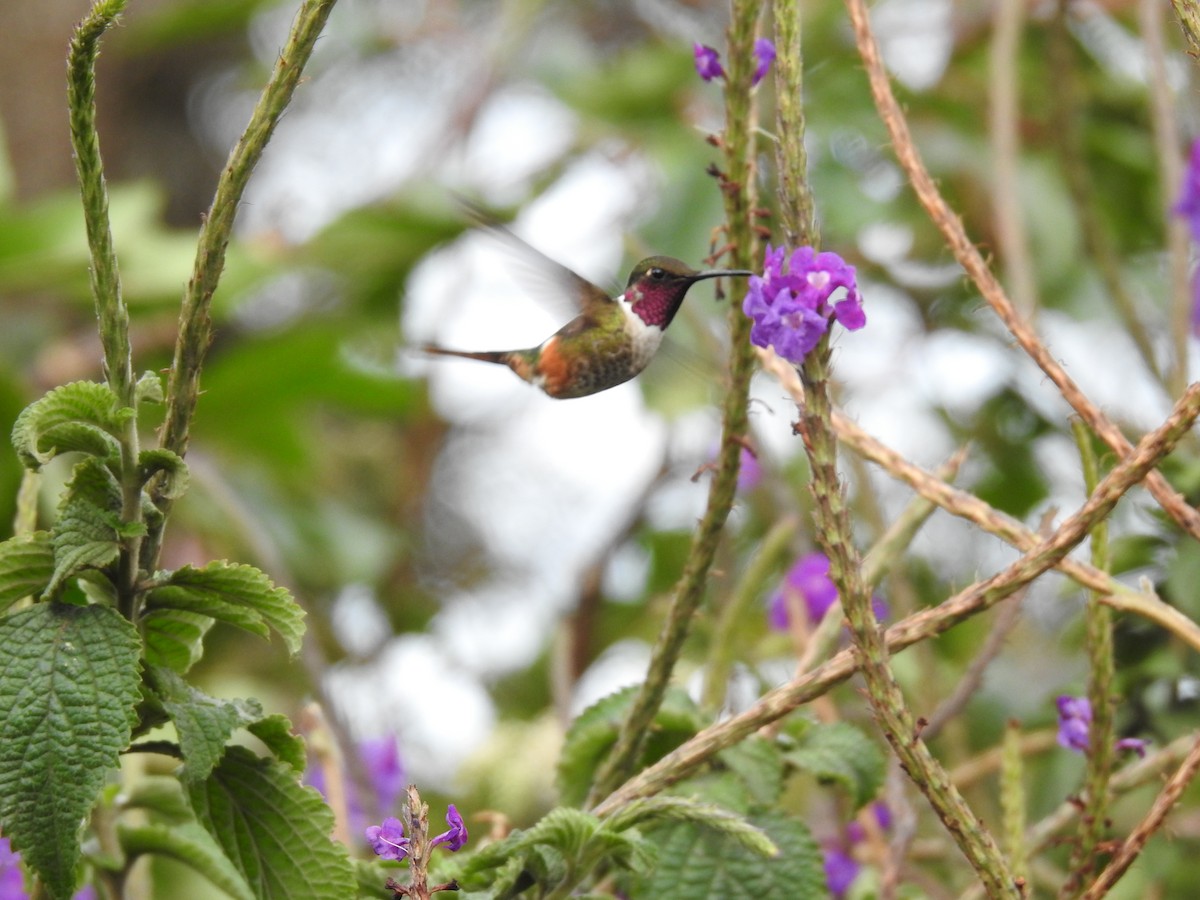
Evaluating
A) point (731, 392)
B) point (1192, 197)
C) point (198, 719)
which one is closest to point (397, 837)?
point (198, 719)

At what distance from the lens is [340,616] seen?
149 inches

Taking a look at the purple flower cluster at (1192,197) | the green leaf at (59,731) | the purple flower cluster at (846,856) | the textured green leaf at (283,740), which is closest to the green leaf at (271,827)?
the textured green leaf at (283,740)

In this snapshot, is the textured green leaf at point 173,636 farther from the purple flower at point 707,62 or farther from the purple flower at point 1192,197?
the purple flower at point 1192,197

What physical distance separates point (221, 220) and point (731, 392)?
390mm

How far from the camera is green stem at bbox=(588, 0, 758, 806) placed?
1.04 meters

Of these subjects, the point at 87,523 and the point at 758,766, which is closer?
the point at 87,523

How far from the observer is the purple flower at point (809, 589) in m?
1.93

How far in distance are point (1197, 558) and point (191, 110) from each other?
5.67 meters

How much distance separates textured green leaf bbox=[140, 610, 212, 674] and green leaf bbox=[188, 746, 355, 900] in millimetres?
72

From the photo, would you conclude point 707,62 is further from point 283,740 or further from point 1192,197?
point 1192,197

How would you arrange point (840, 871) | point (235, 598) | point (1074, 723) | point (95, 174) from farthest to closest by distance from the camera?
1. point (840, 871)
2. point (1074, 723)
3. point (235, 598)
4. point (95, 174)

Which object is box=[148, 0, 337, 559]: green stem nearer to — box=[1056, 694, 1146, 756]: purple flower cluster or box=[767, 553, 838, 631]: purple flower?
box=[1056, 694, 1146, 756]: purple flower cluster

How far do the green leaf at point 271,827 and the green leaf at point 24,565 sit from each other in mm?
167

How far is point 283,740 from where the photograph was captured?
97 cm
